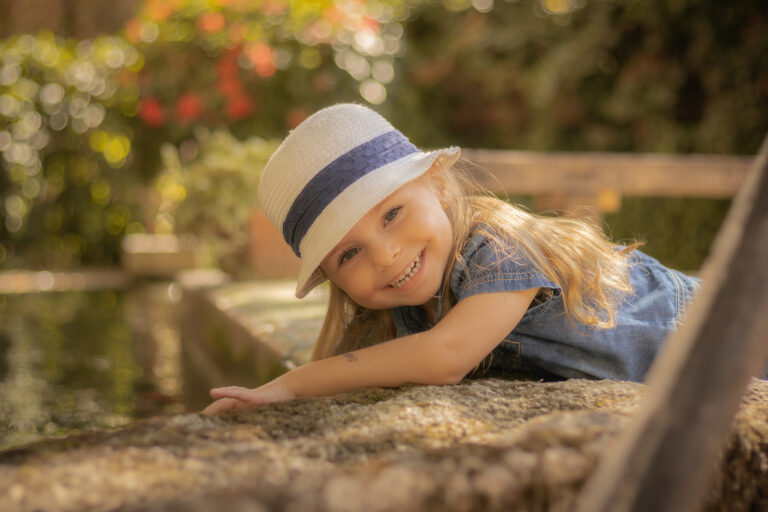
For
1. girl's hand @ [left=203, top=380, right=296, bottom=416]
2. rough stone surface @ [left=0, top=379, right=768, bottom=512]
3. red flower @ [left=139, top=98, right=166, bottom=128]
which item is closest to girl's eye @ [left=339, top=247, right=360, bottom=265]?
girl's hand @ [left=203, top=380, right=296, bottom=416]

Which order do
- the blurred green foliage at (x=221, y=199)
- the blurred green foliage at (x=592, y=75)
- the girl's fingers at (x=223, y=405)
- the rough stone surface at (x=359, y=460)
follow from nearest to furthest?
1. the rough stone surface at (x=359, y=460)
2. the girl's fingers at (x=223, y=405)
3. the blurred green foliage at (x=221, y=199)
4. the blurred green foliage at (x=592, y=75)

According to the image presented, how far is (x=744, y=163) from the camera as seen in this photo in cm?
392

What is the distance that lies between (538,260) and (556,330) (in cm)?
21

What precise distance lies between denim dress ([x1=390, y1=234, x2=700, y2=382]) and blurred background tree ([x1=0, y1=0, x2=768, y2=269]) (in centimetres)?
436

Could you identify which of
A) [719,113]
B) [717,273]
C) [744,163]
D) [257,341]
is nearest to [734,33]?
[719,113]

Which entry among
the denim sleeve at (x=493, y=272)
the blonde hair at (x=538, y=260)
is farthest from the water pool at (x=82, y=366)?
the denim sleeve at (x=493, y=272)

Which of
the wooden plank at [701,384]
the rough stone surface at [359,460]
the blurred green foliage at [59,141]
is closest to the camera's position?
the wooden plank at [701,384]

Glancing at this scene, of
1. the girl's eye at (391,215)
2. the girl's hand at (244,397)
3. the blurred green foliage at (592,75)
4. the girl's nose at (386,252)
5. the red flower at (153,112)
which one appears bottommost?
the girl's hand at (244,397)

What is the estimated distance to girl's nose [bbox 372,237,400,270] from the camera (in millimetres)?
1575

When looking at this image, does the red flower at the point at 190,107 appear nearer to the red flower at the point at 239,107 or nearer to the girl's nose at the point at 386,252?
the red flower at the point at 239,107

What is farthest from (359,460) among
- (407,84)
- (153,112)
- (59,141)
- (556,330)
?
(59,141)

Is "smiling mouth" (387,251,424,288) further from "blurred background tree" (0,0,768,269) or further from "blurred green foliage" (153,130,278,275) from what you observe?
"blurred background tree" (0,0,768,269)

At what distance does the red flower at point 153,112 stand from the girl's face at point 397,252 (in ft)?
17.3

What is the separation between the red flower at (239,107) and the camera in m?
5.93
